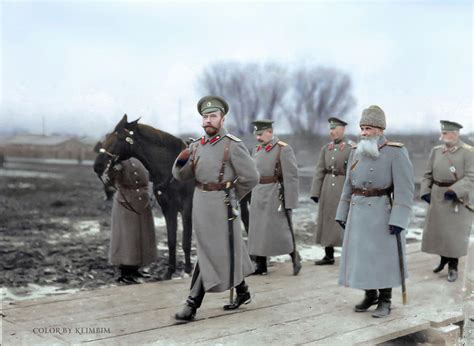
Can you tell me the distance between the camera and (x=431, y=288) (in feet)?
19.1

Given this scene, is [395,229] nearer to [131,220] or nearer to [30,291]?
[131,220]

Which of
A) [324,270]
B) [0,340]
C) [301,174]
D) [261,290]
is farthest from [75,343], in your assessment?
[301,174]

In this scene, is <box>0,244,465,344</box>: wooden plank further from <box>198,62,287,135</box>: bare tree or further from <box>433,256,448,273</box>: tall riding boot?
<box>198,62,287,135</box>: bare tree

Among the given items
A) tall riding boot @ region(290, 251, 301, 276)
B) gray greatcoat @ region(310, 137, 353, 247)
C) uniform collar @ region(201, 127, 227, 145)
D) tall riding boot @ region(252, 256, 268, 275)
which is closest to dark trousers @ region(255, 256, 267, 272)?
tall riding boot @ region(252, 256, 268, 275)

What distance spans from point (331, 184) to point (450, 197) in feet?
4.51

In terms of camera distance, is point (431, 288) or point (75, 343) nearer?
point (75, 343)

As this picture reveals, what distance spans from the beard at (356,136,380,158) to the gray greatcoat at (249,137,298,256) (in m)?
1.56

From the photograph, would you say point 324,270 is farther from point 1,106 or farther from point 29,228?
point 1,106

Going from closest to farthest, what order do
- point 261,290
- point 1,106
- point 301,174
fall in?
point 261,290, point 1,106, point 301,174

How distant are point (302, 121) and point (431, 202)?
203 centimetres

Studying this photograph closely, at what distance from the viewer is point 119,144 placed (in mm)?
5766

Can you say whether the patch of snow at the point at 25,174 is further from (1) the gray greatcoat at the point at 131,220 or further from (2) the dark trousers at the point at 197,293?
(2) the dark trousers at the point at 197,293

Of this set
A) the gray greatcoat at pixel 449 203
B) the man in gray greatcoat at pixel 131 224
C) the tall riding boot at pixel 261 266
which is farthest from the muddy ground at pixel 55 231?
the gray greatcoat at pixel 449 203

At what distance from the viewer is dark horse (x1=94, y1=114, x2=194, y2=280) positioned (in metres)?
5.77
